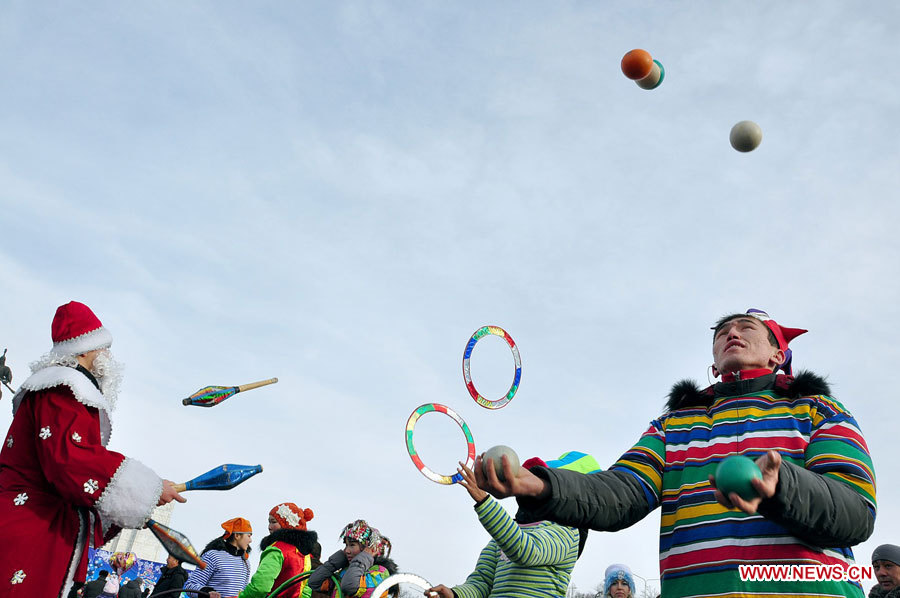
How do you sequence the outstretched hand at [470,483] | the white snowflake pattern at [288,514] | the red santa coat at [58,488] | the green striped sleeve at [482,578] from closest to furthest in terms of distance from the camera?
the outstretched hand at [470,483], the red santa coat at [58,488], the green striped sleeve at [482,578], the white snowflake pattern at [288,514]

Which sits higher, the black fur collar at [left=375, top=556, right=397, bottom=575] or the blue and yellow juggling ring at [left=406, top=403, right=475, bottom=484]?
the blue and yellow juggling ring at [left=406, top=403, right=475, bottom=484]

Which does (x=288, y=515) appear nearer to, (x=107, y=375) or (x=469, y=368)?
(x=469, y=368)

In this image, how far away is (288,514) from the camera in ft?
29.5

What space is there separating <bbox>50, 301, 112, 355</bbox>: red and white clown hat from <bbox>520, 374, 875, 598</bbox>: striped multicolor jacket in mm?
3524

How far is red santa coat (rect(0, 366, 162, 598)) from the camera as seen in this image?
12.7 ft

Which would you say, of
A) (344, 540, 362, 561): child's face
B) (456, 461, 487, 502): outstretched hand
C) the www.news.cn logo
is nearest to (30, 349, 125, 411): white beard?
(456, 461, 487, 502): outstretched hand

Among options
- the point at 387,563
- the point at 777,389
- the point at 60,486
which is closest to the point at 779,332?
the point at 777,389

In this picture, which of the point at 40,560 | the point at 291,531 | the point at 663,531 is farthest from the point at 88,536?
the point at 291,531

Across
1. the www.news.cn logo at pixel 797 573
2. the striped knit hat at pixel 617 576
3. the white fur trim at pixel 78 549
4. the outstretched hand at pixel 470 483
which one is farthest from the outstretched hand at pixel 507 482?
the striped knit hat at pixel 617 576

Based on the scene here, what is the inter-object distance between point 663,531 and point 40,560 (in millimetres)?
3279

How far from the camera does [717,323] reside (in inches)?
127

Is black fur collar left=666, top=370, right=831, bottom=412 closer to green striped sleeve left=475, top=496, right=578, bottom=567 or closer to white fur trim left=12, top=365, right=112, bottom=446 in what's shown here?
green striped sleeve left=475, top=496, right=578, bottom=567

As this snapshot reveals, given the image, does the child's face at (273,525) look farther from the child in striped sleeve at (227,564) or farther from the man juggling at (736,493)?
the man juggling at (736,493)

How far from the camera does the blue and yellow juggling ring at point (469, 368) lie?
9297 mm
